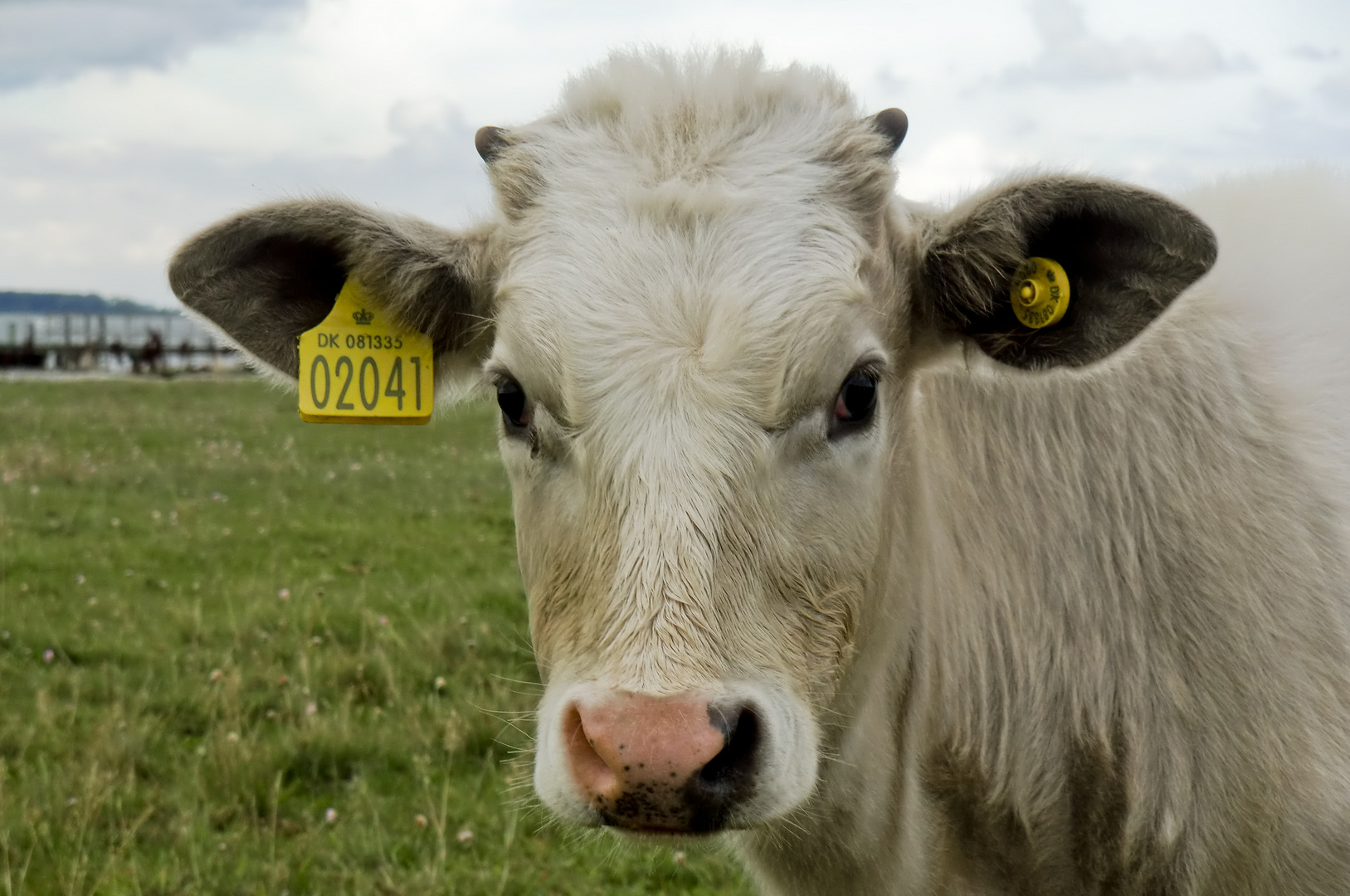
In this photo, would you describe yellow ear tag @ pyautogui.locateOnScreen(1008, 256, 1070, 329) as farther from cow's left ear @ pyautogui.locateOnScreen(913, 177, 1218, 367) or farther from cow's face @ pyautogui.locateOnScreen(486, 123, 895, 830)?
cow's face @ pyautogui.locateOnScreen(486, 123, 895, 830)

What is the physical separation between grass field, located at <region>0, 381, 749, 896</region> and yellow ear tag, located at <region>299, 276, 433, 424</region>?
1086mm

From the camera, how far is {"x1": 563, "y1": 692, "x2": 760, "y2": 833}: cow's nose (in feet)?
6.68

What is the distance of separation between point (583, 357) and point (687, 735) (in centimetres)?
79

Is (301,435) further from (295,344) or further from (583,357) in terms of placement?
(583,357)

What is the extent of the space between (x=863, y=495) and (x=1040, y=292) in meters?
0.69

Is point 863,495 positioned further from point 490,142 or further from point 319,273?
point 319,273

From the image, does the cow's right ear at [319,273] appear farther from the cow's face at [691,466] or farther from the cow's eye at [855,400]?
the cow's eye at [855,400]

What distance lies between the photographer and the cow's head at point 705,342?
2199 mm

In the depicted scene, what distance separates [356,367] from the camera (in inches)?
126

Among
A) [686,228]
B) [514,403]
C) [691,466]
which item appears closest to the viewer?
[691,466]

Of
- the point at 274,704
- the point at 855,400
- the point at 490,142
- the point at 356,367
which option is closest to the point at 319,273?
the point at 356,367

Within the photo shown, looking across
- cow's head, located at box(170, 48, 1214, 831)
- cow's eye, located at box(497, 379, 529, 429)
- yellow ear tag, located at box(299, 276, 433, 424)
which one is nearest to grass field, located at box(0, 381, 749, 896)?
cow's head, located at box(170, 48, 1214, 831)

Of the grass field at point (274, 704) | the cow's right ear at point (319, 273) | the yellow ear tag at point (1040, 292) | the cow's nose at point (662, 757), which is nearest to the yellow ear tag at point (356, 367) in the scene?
the cow's right ear at point (319, 273)

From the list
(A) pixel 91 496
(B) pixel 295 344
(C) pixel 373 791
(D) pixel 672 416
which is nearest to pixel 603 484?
(D) pixel 672 416
